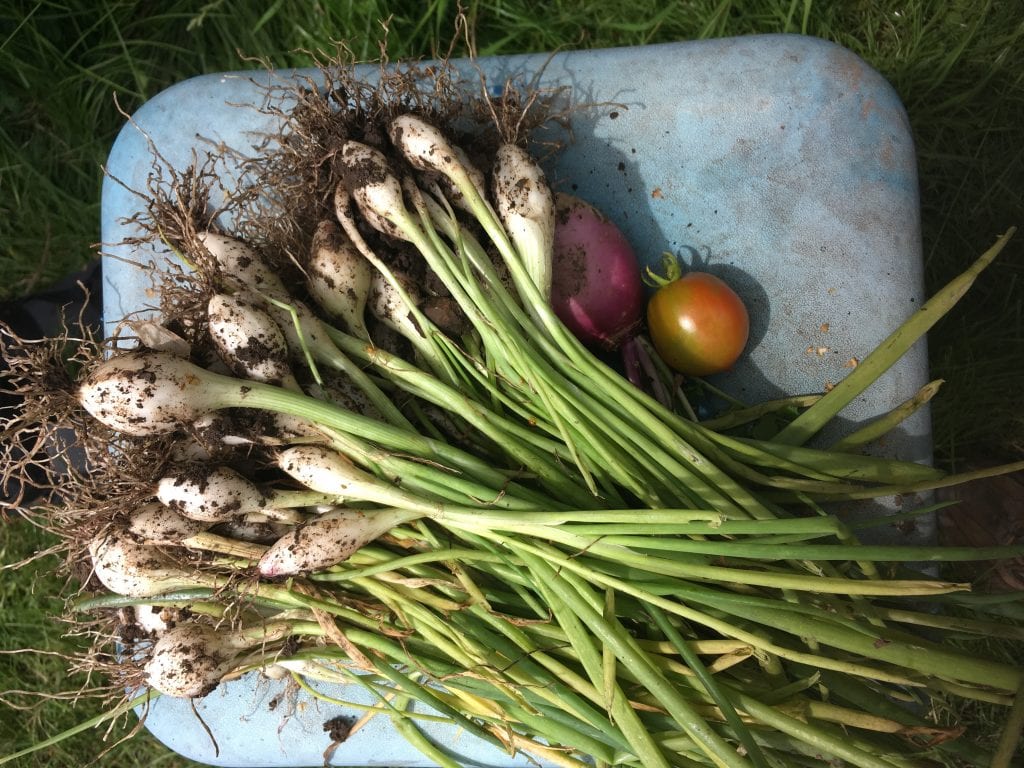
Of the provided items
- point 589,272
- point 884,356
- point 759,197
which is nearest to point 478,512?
point 589,272

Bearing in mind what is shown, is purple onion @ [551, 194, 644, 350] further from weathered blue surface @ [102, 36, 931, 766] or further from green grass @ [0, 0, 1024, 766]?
green grass @ [0, 0, 1024, 766]

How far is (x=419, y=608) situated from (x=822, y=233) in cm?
87

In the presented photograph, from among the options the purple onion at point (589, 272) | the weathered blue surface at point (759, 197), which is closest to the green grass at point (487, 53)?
the weathered blue surface at point (759, 197)

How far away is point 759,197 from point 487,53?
829 mm

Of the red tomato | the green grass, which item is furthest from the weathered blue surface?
the green grass

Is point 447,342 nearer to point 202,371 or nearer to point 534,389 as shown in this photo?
point 534,389

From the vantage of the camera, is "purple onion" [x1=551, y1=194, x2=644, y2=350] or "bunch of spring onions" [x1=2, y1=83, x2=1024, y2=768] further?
"purple onion" [x1=551, y1=194, x2=644, y2=350]

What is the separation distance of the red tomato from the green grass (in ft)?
2.13

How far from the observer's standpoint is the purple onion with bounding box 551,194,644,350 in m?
1.12

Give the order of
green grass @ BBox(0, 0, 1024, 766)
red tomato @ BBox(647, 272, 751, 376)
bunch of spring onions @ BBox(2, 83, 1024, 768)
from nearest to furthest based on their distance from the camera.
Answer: bunch of spring onions @ BBox(2, 83, 1024, 768)
red tomato @ BBox(647, 272, 751, 376)
green grass @ BBox(0, 0, 1024, 766)

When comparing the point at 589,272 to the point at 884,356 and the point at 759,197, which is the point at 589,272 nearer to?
the point at 759,197

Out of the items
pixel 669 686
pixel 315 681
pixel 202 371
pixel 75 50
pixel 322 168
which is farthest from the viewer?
pixel 75 50

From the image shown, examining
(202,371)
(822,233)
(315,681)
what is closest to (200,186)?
(202,371)

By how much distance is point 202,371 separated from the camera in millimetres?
964
